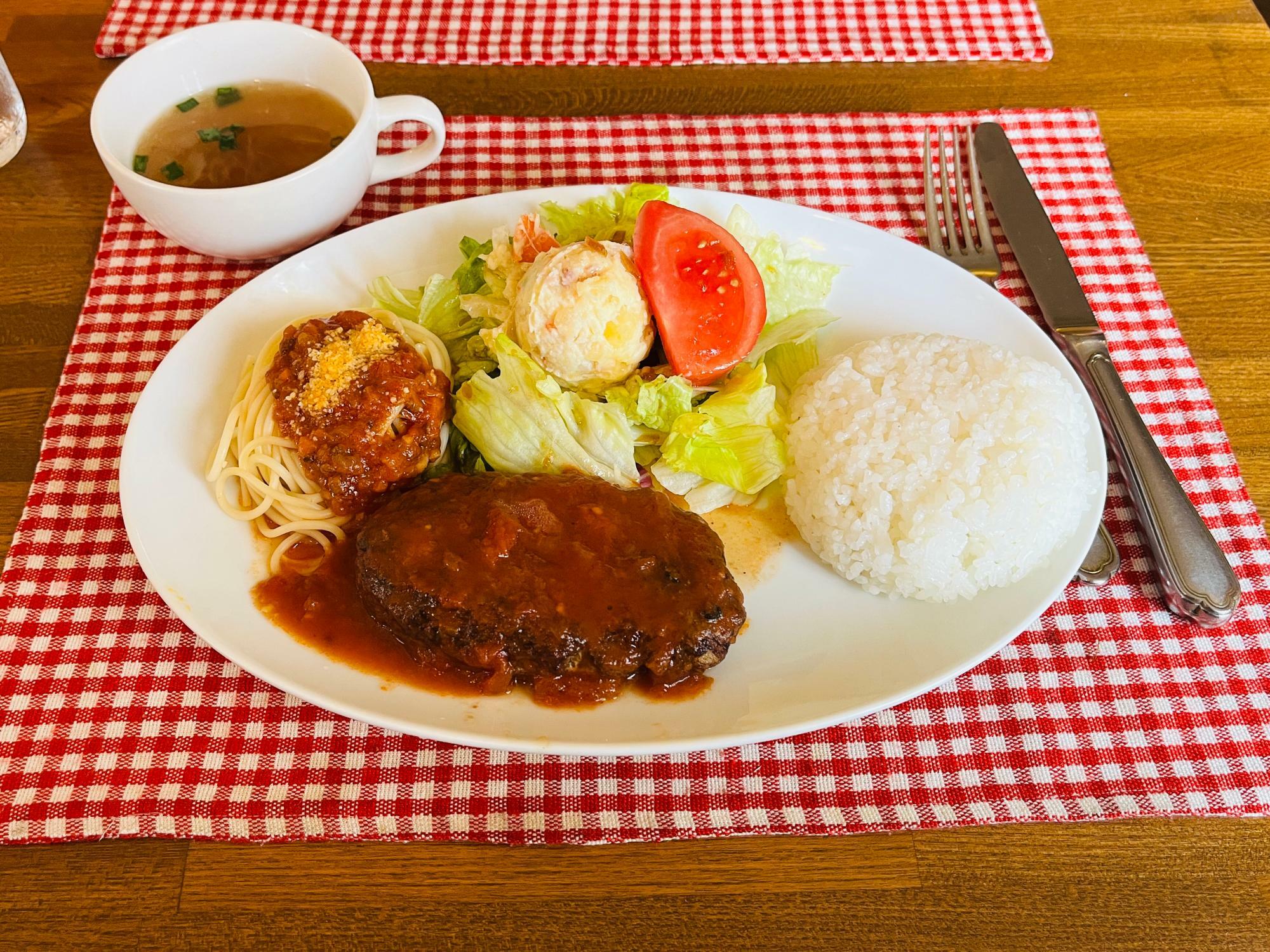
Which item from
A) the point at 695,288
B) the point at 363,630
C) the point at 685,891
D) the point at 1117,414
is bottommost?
the point at 685,891

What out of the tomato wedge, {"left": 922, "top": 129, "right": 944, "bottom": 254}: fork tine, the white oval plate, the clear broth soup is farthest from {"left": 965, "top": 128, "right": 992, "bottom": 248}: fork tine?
the clear broth soup

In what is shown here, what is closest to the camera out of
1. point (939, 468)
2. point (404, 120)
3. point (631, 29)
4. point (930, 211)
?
point (939, 468)

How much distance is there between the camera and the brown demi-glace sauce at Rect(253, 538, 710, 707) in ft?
7.23

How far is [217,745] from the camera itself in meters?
2.27

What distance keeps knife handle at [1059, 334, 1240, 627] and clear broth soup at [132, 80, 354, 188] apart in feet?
8.54

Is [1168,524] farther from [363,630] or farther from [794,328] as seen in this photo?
[363,630]

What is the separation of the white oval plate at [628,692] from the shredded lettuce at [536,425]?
54 cm

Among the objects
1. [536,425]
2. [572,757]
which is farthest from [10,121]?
[572,757]

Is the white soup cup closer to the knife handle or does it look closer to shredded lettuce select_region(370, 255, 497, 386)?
shredded lettuce select_region(370, 255, 497, 386)

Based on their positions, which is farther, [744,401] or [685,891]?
[744,401]

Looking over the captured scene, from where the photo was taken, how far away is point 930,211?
333 centimetres

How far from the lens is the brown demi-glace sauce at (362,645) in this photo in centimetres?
221

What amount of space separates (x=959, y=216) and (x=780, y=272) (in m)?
0.96

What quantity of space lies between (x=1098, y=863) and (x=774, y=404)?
144cm
